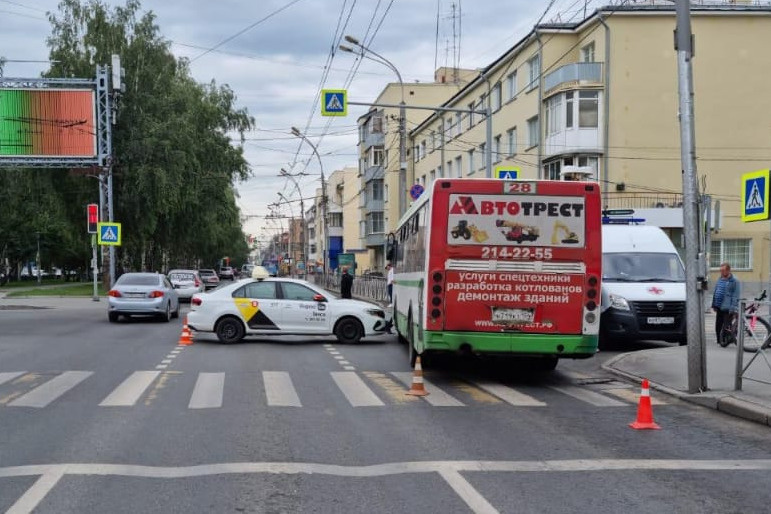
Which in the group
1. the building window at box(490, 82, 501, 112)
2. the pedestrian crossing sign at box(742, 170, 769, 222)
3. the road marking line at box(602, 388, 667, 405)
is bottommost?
the road marking line at box(602, 388, 667, 405)

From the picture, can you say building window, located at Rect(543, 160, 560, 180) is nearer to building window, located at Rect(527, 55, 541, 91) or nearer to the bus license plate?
building window, located at Rect(527, 55, 541, 91)

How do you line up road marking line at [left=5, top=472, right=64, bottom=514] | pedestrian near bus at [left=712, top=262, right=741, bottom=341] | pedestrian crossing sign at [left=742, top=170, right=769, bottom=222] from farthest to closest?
pedestrian near bus at [left=712, top=262, right=741, bottom=341] → pedestrian crossing sign at [left=742, top=170, right=769, bottom=222] → road marking line at [left=5, top=472, right=64, bottom=514]

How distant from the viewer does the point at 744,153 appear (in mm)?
36406

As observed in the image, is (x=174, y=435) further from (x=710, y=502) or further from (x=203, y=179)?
(x=203, y=179)

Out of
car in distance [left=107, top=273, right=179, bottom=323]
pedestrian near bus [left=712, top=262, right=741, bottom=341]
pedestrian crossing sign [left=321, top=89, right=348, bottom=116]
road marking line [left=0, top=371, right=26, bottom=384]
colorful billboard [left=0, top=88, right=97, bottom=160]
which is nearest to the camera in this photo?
road marking line [left=0, top=371, right=26, bottom=384]

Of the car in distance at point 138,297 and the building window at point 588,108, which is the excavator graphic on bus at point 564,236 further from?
the building window at point 588,108

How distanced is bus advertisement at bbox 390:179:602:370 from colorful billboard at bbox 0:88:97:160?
2977 cm

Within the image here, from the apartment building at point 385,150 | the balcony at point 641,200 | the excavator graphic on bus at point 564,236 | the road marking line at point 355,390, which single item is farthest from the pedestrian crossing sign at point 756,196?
the apartment building at point 385,150

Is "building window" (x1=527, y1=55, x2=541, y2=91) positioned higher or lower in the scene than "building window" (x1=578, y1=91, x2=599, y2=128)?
higher

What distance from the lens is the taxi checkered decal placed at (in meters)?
17.5

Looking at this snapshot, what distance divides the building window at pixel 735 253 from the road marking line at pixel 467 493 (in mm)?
33347

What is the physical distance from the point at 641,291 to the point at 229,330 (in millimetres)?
8777

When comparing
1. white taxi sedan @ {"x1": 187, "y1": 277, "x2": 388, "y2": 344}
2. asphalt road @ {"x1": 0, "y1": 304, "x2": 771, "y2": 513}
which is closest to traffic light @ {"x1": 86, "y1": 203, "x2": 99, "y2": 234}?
white taxi sedan @ {"x1": 187, "y1": 277, "x2": 388, "y2": 344}

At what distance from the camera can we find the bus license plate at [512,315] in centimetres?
1129
